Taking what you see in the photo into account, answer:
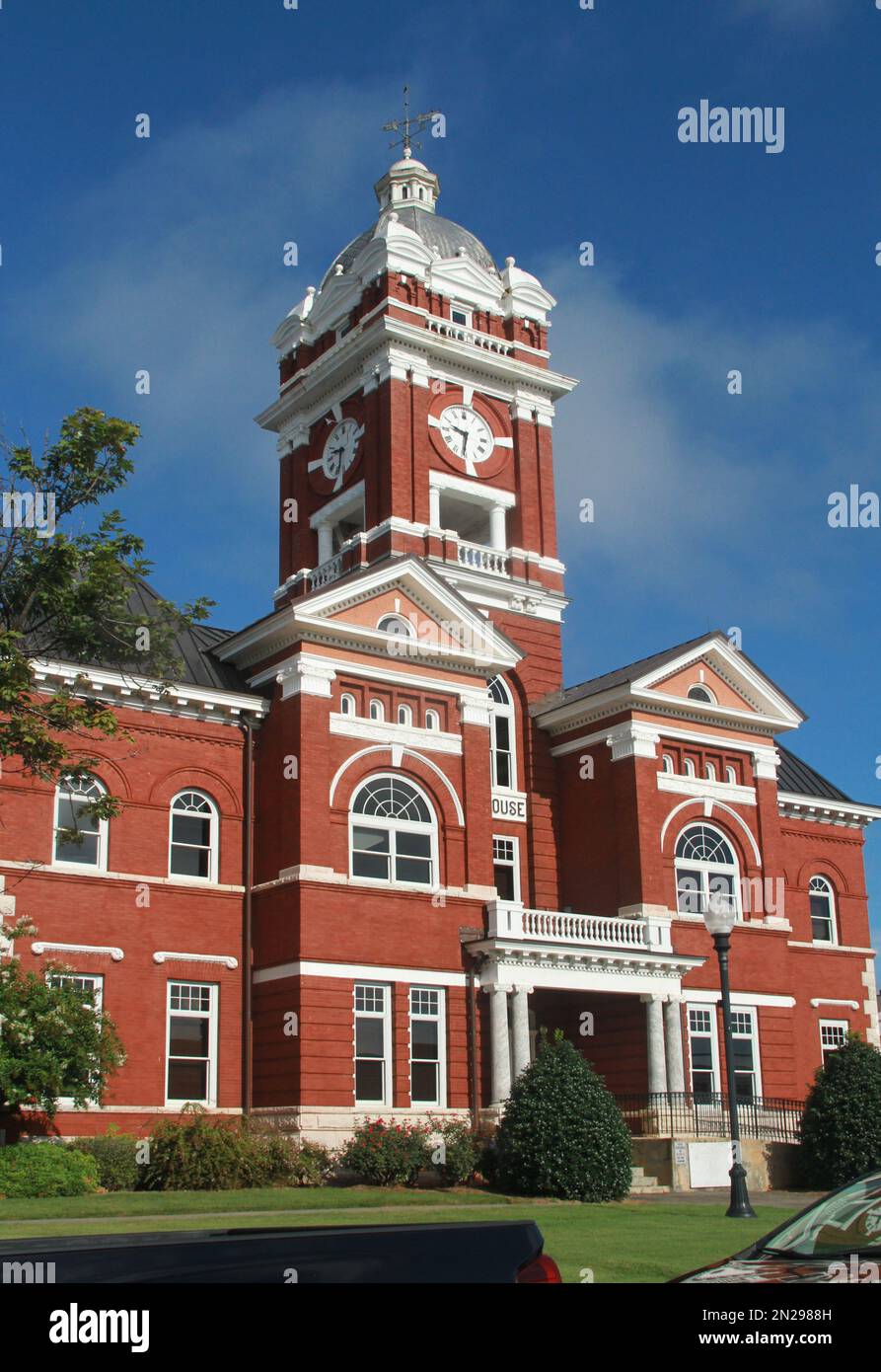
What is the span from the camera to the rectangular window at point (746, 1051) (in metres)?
37.2

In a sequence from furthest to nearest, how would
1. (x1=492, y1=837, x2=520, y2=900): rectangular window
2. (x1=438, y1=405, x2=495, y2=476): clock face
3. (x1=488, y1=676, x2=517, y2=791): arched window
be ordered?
(x1=438, y1=405, x2=495, y2=476): clock face < (x1=488, y1=676, x2=517, y2=791): arched window < (x1=492, y1=837, x2=520, y2=900): rectangular window

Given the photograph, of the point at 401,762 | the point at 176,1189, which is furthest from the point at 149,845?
the point at 176,1189

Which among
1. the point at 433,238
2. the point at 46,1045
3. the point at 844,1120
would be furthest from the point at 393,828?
the point at 433,238

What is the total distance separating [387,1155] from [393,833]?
7.99m

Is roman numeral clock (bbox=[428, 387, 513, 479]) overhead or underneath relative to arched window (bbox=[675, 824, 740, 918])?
overhead

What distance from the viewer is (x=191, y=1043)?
31.9m

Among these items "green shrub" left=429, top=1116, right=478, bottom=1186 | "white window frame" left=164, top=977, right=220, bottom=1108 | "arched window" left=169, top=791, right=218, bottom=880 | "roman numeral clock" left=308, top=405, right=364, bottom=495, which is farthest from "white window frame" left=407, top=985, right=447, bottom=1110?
"roman numeral clock" left=308, top=405, right=364, bottom=495

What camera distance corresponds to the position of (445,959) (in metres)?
33.2

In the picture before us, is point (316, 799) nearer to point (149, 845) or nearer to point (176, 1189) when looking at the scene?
point (149, 845)

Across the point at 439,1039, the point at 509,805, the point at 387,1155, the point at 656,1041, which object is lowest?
the point at 387,1155

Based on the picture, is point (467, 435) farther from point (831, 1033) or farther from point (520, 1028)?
point (831, 1033)

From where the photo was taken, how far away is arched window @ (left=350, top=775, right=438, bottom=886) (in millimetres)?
33438

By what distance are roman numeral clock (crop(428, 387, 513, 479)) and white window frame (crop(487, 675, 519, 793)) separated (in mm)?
7449

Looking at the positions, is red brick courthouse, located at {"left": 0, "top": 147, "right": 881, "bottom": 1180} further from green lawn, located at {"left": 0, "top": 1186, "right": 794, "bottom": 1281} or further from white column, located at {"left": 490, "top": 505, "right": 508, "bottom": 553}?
green lawn, located at {"left": 0, "top": 1186, "right": 794, "bottom": 1281}
